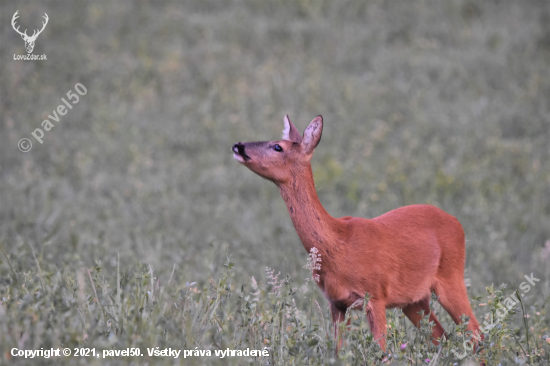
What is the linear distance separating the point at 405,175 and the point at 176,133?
4160mm

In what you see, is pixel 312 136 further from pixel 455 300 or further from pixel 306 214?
pixel 455 300

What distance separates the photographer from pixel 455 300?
3801mm

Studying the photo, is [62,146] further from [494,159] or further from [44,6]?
[494,159]

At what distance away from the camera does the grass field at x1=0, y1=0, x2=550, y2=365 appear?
3.30m

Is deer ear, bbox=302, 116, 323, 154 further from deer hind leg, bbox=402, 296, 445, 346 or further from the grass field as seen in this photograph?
deer hind leg, bbox=402, 296, 445, 346

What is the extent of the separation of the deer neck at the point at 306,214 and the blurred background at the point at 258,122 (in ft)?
6.95

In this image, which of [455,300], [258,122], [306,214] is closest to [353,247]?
[306,214]

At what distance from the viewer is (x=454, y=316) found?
3.82 metres

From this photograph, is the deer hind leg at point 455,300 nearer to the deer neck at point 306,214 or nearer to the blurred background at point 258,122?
the deer neck at point 306,214

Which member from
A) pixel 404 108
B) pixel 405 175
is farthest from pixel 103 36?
pixel 405 175

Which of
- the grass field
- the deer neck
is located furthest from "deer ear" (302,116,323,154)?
the grass field

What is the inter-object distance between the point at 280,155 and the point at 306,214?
1.17 feet

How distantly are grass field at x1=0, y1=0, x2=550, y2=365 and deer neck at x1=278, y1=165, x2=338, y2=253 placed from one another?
1.23ft

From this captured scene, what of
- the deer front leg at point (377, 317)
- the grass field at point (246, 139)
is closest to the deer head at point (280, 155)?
the grass field at point (246, 139)
